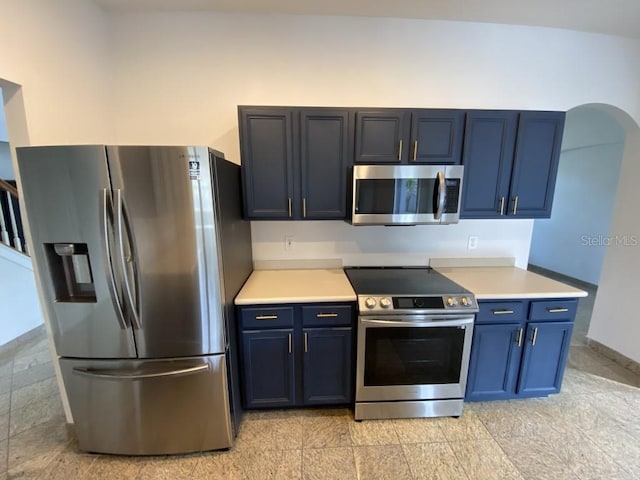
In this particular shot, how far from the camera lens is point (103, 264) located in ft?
4.89

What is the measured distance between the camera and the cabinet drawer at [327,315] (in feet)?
6.31

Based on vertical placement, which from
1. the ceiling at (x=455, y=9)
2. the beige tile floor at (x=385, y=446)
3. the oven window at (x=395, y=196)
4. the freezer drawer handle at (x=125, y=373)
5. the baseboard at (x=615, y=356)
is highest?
the ceiling at (x=455, y=9)

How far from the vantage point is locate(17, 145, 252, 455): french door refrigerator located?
1.43 meters

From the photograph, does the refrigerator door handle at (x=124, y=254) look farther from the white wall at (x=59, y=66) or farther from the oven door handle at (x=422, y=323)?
the oven door handle at (x=422, y=323)

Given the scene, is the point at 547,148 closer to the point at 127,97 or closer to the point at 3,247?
Result: the point at 127,97

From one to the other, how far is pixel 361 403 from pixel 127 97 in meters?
2.92

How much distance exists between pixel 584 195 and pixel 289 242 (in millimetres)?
5413

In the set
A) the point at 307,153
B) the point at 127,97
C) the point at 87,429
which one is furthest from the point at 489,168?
the point at 87,429

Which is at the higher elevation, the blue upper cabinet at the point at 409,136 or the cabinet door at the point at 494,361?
the blue upper cabinet at the point at 409,136

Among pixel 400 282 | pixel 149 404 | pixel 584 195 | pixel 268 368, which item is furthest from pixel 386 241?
pixel 584 195

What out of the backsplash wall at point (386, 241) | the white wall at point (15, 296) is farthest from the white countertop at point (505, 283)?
the white wall at point (15, 296)

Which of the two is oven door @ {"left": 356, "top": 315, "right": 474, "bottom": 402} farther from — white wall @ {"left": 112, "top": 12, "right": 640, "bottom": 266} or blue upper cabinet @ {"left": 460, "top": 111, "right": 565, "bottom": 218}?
white wall @ {"left": 112, "top": 12, "right": 640, "bottom": 266}

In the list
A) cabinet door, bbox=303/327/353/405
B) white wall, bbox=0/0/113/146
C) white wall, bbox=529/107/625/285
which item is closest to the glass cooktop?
cabinet door, bbox=303/327/353/405

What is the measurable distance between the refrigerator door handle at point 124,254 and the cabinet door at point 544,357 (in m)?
2.62
